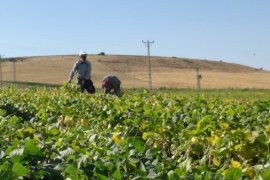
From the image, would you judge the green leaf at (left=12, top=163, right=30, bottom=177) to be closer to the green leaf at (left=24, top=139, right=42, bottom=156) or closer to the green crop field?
the green crop field

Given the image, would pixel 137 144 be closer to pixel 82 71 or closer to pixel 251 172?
pixel 251 172

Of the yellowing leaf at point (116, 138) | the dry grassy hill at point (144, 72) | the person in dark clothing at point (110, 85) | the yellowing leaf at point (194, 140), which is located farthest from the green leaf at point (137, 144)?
the dry grassy hill at point (144, 72)

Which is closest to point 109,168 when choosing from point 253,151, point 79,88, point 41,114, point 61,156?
point 61,156

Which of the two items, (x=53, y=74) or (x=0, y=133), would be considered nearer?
(x=0, y=133)

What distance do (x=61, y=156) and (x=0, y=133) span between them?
1.47 metres

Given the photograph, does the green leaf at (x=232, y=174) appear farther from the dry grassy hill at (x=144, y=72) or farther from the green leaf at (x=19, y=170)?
the dry grassy hill at (x=144, y=72)

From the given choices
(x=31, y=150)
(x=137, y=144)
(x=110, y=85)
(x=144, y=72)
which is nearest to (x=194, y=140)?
(x=137, y=144)

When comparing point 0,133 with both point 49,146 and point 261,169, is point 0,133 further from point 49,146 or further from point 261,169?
point 261,169

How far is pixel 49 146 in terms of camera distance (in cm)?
392

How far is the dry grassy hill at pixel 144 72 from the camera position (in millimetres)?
58928

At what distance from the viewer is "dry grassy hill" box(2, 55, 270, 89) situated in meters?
58.9

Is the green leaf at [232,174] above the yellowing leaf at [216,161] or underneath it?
above

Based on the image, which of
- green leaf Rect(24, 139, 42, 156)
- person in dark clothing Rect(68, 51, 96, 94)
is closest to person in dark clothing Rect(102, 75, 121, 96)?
person in dark clothing Rect(68, 51, 96, 94)

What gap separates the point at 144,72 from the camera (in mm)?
73312
